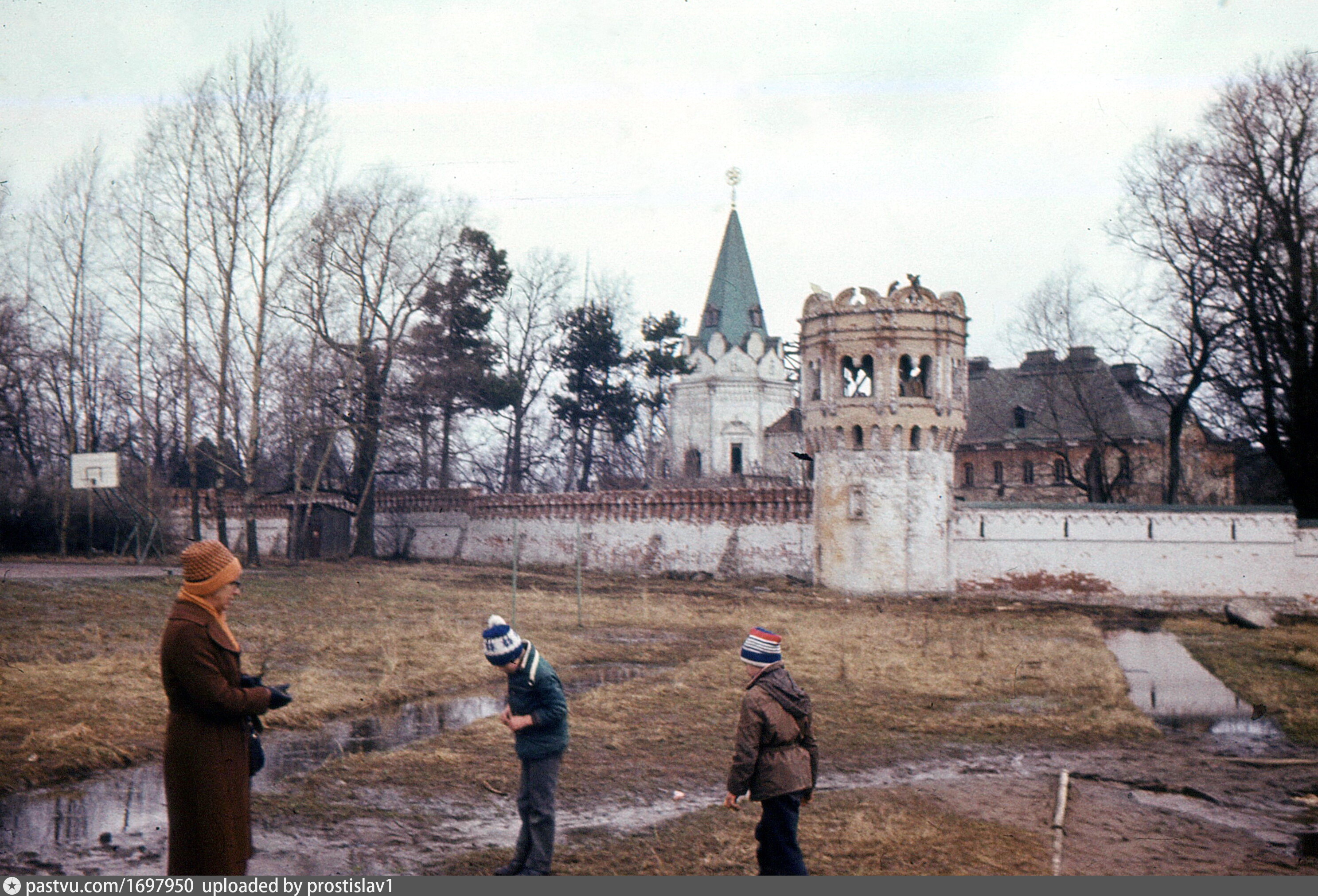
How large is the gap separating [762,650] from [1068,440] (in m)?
53.4

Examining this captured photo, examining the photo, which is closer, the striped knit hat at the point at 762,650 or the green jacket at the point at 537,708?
the striped knit hat at the point at 762,650

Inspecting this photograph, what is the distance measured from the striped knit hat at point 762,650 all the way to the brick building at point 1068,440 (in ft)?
143

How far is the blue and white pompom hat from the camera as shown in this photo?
20.7ft

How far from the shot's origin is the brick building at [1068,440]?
52000mm

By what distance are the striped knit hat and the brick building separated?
143 feet

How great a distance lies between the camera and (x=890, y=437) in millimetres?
31703

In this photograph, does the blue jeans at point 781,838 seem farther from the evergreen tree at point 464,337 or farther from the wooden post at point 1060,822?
the evergreen tree at point 464,337

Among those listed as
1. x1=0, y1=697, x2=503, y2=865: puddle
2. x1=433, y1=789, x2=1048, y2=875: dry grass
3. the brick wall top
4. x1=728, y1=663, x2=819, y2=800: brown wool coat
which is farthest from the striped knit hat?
the brick wall top

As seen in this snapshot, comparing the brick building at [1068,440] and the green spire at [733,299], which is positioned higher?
the green spire at [733,299]

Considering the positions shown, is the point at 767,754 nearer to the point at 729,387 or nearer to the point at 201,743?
the point at 201,743

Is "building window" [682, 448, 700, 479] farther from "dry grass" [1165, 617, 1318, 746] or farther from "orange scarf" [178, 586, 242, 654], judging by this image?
Result: "orange scarf" [178, 586, 242, 654]

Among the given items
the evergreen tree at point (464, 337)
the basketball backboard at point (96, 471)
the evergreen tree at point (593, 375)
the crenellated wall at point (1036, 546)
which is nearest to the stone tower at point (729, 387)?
the evergreen tree at point (593, 375)

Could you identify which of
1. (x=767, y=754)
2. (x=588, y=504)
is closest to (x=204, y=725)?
(x=767, y=754)

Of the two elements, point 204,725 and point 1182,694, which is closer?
point 204,725
